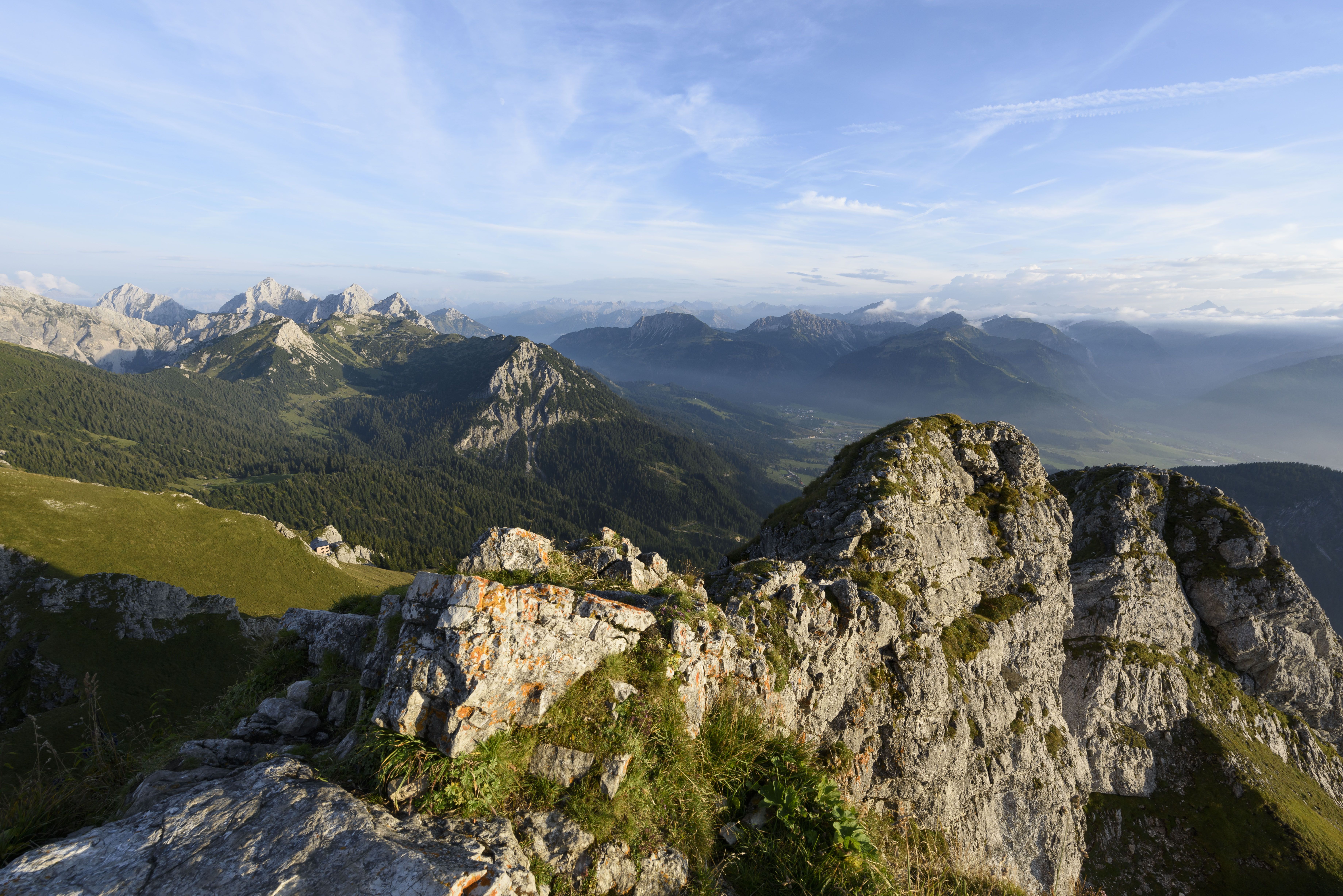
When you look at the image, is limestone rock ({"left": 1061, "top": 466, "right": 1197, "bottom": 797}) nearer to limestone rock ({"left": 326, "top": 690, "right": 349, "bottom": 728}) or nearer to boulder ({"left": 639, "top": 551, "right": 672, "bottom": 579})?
boulder ({"left": 639, "top": 551, "right": 672, "bottom": 579})

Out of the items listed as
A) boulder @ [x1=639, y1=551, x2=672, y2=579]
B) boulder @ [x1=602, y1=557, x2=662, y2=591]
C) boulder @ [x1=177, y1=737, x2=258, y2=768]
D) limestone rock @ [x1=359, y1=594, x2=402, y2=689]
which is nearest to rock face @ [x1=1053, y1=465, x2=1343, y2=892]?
boulder @ [x1=639, y1=551, x2=672, y2=579]

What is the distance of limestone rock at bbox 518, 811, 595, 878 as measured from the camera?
861 cm

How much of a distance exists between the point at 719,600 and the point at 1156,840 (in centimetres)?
4619

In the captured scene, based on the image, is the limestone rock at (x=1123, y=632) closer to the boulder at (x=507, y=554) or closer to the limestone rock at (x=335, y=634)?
the boulder at (x=507, y=554)

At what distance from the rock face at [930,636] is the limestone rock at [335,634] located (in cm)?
1057

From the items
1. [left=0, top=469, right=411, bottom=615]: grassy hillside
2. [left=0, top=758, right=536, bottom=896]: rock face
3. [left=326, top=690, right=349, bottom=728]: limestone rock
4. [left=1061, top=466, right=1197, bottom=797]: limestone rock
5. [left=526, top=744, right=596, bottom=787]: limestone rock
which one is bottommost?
[left=0, top=469, right=411, bottom=615]: grassy hillside

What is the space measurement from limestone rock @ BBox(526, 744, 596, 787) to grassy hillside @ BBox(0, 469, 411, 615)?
6972cm

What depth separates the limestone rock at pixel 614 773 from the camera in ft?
32.0

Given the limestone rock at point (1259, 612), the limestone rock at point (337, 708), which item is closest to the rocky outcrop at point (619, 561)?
the limestone rock at point (337, 708)

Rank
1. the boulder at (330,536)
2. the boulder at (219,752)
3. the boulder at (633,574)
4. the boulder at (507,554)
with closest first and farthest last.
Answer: the boulder at (219,752), the boulder at (507,554), the boulder at (633,574), the boulder at (330,536)

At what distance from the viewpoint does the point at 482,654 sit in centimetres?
994

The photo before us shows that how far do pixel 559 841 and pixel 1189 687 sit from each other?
62.4m

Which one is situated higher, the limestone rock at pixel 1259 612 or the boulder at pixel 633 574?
the boulder at pixel 633 574

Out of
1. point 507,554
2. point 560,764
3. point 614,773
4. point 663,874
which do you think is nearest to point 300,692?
point 507,554
